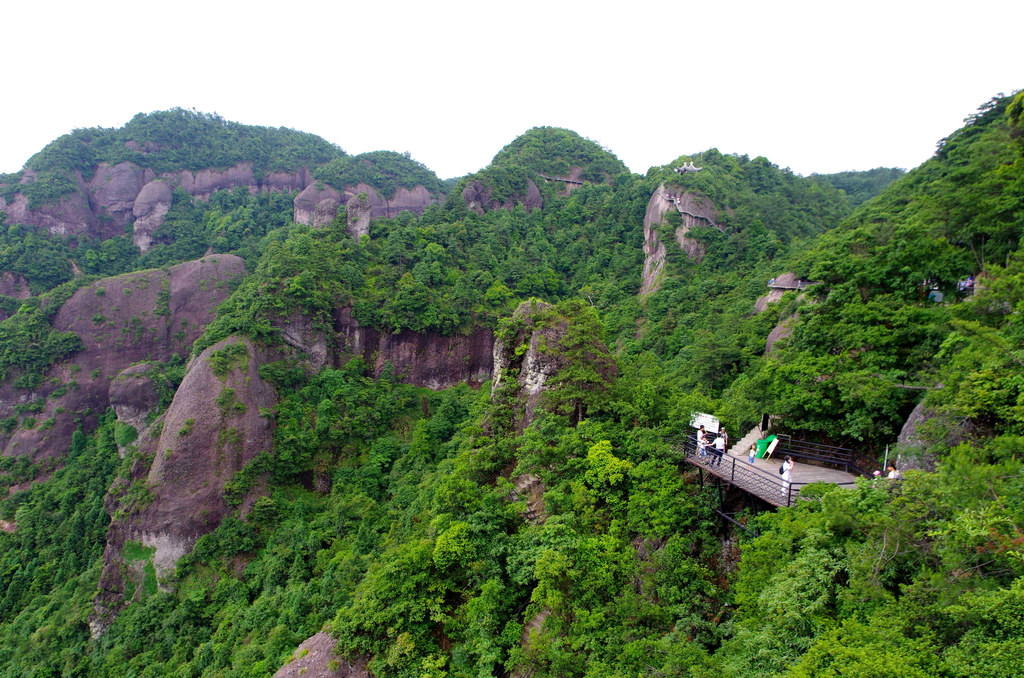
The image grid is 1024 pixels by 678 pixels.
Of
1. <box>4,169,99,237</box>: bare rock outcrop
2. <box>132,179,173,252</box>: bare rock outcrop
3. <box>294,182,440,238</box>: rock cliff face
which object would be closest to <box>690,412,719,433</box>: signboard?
<box>294,182,440,238</box>: rock cliff face

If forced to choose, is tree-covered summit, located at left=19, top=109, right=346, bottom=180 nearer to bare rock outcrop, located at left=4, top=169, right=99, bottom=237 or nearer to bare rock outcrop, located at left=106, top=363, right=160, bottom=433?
bare rock outcrop, located at left=4, top=169, right=99, bottom=237

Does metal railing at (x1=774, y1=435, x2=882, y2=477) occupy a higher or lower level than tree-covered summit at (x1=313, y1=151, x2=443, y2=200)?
lower

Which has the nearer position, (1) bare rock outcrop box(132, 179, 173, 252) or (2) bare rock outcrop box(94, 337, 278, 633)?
(2) bare rock outcrop box(94, 337, 278, 633)

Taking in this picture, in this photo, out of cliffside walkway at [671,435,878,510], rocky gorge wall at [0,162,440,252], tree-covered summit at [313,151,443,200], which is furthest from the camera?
tree-covered summit at [313,151,443,200]

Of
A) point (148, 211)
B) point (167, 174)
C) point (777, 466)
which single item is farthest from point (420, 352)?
point (167, 174)

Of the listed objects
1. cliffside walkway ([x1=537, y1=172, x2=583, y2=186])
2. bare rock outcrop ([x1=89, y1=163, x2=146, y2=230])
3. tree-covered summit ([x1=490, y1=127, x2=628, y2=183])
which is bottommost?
bare rock outcrop ([x1=89, y1=163, x2=146, y2=230])

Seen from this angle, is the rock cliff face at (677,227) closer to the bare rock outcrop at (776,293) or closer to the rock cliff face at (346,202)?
the bare rock outcrop at (776,293)

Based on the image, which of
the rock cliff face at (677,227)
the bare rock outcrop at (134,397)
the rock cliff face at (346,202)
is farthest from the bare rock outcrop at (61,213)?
the rock cliff face at (677,227)
